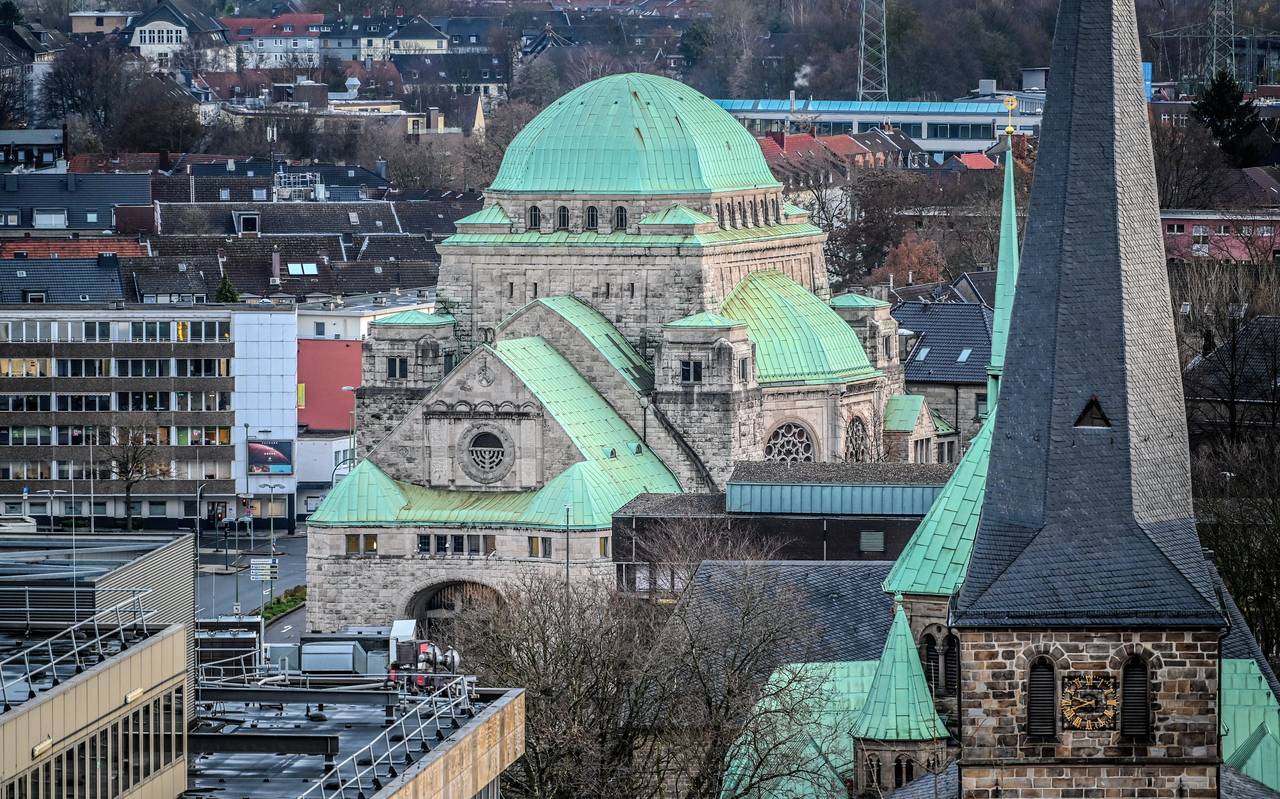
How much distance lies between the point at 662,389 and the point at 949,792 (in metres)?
57.9

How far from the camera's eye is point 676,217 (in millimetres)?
140375

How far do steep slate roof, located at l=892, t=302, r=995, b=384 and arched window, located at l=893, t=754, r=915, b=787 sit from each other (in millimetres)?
76969

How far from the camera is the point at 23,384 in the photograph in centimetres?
16662

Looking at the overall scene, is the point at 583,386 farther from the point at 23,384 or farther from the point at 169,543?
the point at 169,543

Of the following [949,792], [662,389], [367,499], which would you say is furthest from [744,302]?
[949,792]

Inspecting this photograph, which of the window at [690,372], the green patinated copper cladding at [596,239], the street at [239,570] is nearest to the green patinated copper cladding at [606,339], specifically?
the window at [690,372]

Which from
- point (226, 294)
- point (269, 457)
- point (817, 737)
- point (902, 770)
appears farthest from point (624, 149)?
point (902, 770)

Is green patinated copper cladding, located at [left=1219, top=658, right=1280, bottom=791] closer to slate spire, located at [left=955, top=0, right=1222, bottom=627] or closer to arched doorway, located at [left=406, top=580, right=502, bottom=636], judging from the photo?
slate spire, located at [left=955, top=0, right=1222, bottom=627]

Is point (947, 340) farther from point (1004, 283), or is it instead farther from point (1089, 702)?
point (1089, 702)

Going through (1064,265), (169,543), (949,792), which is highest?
(1064,265)

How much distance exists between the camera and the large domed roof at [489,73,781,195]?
141750 millimetres

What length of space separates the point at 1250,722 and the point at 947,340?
80.8m

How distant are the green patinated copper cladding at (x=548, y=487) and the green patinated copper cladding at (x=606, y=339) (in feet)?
5.06

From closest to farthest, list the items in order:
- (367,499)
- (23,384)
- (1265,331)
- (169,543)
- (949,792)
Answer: (169,543), (949,792), (367,499), (1265,331), (23,384)
